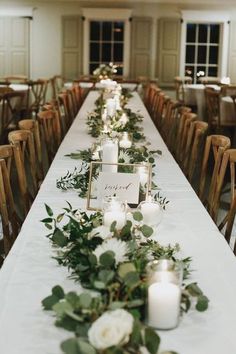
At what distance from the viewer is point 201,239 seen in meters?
2.13

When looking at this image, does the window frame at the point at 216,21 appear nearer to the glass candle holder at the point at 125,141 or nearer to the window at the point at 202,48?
the window at the point at 202,48

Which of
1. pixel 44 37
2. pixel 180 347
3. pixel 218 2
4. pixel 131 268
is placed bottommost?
pixel 180 347

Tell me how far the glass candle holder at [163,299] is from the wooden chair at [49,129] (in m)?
3.23

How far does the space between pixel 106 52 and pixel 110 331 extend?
12.2m

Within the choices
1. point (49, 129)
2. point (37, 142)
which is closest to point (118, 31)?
point (49, 129)

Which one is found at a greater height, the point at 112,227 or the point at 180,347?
the point at 112,227

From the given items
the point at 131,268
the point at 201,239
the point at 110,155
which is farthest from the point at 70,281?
the point at 110,155

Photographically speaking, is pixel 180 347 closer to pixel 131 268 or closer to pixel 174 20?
pixel 131 268

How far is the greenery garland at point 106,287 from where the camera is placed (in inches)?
47.3

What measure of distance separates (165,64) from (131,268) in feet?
39.1

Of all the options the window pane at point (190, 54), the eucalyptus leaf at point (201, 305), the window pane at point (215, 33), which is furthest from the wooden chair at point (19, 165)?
the window pane at point (215, 33)

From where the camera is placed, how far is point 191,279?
5.77 feet

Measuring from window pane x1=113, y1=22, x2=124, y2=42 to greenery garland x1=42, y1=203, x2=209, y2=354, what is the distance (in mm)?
11478

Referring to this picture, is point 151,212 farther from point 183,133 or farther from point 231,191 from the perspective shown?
point 183,133
